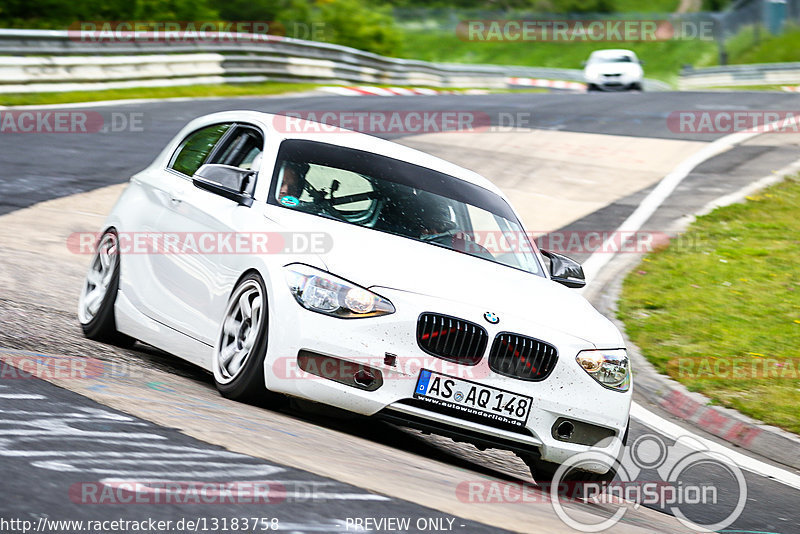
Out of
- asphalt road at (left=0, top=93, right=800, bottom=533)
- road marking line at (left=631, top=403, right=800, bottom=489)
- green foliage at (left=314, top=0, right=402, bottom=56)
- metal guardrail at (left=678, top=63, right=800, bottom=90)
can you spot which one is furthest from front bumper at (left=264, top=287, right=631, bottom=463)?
green foliage at (left=314, top=0, right=402, bottom=56)

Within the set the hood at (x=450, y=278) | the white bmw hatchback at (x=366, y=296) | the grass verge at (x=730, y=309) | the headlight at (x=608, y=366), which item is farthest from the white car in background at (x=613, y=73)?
the headlight at (x=608, y=366)

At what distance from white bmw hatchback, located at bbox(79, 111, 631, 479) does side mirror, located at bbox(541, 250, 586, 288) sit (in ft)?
0.04

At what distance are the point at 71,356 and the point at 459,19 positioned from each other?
177 ft

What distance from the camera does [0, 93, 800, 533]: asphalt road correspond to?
3.98 meters

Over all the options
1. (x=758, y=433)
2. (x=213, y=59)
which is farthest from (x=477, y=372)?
(x=213, y=59)

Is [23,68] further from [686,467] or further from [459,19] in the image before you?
[459,19]

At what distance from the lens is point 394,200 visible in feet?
22.3

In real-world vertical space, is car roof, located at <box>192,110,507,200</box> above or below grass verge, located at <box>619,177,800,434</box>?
above

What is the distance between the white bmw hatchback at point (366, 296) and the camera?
5.54 m

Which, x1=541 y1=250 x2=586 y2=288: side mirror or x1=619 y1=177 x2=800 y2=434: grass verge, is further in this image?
x1=619 y1=177 x2=800 y2=434: grass verge

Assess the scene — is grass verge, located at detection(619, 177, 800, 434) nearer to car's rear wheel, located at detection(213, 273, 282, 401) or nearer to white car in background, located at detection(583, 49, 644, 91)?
car's rear wheel, located at detection(213, 273, 282, 401)

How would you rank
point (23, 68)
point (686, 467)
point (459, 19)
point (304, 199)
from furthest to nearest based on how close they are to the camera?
1. point (459, 19)
2. point (23, 68)
3. point (686, 467)
4. point (304, 199)

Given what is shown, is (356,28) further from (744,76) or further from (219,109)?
(219,109)

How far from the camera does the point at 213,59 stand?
88.8 ft
